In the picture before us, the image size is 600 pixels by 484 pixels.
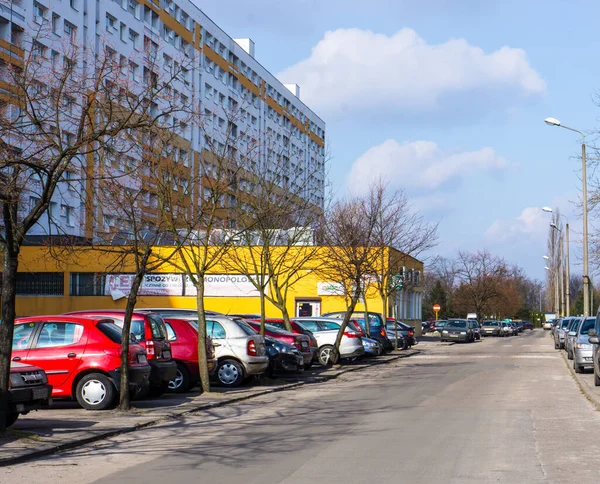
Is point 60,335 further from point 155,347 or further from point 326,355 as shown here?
point 326,355

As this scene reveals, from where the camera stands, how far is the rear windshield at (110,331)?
15.6 m

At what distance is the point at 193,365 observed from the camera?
19234 millimetres

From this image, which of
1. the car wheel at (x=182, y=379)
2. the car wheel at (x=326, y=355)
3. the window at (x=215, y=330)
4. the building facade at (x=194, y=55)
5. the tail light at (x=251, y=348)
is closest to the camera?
the car wheel at (x=182, y=379)

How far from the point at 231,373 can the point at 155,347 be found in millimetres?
3823

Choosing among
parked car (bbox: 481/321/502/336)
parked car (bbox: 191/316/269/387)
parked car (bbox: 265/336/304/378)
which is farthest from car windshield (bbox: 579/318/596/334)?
parked car (bbox: 481/321/502/336)

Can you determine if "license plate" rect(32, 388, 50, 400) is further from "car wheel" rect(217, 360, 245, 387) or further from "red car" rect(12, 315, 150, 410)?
"car wheel" rect(217, 360, 245, 387)

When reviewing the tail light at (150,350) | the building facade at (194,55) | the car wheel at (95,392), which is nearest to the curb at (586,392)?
the tail light at (150,350)

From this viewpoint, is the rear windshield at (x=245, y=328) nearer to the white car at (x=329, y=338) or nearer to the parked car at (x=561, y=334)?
the white car at (x=329, y=338)

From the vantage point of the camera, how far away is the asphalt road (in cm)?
905

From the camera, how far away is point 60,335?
51.1 feet

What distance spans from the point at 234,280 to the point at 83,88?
4202 centimetres

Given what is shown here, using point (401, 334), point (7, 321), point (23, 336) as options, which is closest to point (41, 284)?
point (401, 334)

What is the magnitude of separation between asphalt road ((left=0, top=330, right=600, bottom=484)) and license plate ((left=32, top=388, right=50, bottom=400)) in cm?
123

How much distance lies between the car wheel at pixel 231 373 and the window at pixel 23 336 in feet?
18.3
